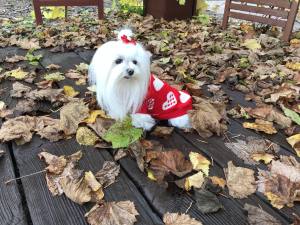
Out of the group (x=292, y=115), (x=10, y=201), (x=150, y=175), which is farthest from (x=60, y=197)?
(x=292, y=115)

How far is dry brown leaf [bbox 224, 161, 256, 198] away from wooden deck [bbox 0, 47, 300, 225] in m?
0.04

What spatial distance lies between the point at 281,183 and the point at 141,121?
95 cm

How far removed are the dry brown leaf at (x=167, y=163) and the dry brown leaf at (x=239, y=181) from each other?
23 centimetres

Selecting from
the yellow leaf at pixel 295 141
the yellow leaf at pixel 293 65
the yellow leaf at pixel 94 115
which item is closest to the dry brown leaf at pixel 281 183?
the yellow leaf at pixel 295 141

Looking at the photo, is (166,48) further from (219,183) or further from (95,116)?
(219,183)

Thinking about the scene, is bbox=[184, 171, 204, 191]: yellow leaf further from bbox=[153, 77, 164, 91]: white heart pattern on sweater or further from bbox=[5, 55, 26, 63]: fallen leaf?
bbox=[5, 55, 26, 63]: fallen leaf

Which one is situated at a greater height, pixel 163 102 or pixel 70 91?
Result: pixel 163 102

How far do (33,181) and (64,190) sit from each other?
21cm

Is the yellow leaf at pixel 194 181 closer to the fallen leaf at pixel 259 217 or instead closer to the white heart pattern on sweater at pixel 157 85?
the fallen leaf at pixel 259 217

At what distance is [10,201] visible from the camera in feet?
5.19

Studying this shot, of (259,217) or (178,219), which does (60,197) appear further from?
(259,217)

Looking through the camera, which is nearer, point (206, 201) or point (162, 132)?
point (206, 201)

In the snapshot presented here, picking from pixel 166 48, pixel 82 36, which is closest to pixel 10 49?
pixel 82 36

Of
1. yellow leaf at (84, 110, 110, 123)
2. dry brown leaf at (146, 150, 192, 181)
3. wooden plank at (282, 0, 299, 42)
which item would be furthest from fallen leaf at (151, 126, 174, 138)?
wooden plank at (282, 0, 299, 42)
